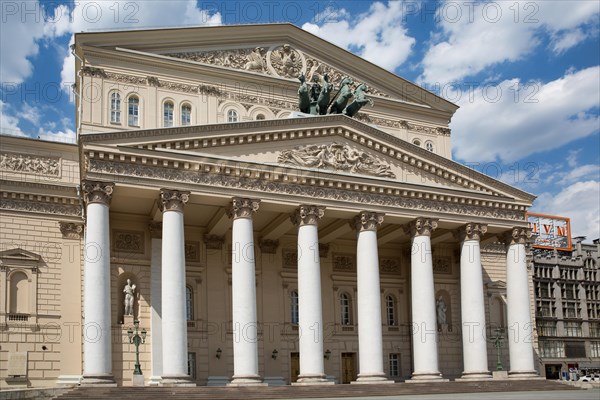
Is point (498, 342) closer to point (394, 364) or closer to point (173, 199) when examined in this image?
point (394, 364)

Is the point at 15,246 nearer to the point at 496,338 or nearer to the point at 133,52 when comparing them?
the point at 133,52

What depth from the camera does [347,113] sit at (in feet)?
136

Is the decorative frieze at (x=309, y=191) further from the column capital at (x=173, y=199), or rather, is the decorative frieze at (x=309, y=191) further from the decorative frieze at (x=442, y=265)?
the decorative frieze at (x=442, y=265)

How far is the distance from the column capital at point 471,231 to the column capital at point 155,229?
16.2 metres

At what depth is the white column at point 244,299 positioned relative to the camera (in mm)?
33594

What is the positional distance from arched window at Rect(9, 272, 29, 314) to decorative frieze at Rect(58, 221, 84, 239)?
115 inches

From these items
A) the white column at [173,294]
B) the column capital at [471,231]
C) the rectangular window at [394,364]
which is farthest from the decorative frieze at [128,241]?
the column capital at [471,231]

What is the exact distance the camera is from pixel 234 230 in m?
35.1

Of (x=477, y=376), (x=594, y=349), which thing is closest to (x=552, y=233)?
(x=594, y=349)

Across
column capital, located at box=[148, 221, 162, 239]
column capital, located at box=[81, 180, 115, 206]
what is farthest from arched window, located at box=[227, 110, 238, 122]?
column capital, located at box=[81, 180, 115, 206]

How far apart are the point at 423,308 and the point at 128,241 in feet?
50.8

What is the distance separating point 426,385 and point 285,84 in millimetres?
19988

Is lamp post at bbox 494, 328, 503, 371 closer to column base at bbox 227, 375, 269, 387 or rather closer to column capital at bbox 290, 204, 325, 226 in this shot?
column capital at bbox 290, 204, 325, 226

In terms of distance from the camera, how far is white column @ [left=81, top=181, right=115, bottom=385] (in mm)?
30859
